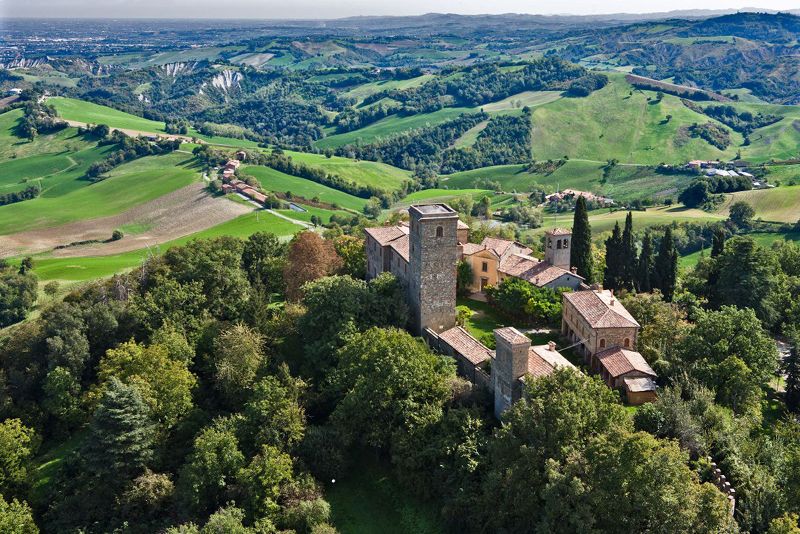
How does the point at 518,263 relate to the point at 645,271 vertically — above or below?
above

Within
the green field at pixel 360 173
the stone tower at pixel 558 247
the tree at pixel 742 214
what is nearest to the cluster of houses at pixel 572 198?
the tree at pixel 742 214

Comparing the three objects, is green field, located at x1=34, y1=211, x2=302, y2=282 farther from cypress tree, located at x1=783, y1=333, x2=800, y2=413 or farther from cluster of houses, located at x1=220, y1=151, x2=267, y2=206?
cypress tree, located at x1=783, y1=333, x2=800, y2=413

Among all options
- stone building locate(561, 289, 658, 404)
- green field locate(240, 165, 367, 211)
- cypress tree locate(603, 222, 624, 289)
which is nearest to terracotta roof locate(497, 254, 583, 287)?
stone building locate(561, 289, 658, 404)

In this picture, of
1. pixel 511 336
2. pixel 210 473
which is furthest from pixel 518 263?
pixel 210 473

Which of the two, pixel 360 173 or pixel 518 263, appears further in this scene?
pixel 360 173

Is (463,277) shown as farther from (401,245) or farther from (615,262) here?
(615,262)

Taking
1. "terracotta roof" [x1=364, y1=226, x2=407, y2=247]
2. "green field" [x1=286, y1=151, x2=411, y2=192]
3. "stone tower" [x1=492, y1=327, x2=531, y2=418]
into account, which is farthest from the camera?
"green field" [x1=286, y1=151, x2=411, y2=192]
